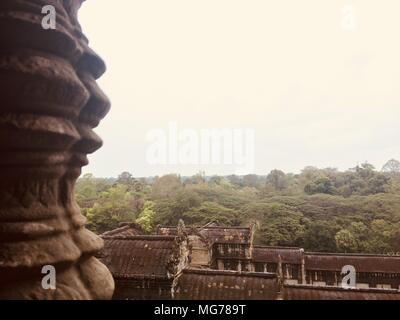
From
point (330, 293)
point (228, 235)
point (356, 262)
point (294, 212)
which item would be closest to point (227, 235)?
point (228, 235)

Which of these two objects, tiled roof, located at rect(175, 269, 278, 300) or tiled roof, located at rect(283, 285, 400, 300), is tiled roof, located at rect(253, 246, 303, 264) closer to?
tiled roof, located at rect(283, 285, 400, 300)

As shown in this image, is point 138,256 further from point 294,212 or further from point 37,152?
point 294,212

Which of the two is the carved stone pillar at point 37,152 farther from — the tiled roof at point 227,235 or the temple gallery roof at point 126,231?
the tiled roof at point 227,235

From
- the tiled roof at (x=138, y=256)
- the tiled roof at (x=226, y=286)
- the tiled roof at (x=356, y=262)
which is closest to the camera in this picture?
the tiled roof at (x=226, y=286)

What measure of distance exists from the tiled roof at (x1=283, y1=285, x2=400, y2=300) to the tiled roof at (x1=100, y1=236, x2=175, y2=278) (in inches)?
170

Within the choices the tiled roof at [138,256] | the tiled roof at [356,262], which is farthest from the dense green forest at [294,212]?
the tiled roof at [138,256]

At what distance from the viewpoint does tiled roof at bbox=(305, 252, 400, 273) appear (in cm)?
2300

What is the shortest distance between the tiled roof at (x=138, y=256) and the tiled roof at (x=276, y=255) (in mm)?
13558

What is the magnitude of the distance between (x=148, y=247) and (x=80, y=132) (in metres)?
11.0

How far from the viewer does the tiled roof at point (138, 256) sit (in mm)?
12078

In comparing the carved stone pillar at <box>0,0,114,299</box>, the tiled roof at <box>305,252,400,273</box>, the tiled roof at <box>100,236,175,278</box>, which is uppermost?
the carved stone pillar at <box>0,0,114,299</box>

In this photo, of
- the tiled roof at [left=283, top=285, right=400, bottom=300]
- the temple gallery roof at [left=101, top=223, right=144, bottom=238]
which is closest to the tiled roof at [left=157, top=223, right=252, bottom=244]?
the temple gallery roof at [left=101, top=223, right=144, bottom=238]

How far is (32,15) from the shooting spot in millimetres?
2432
